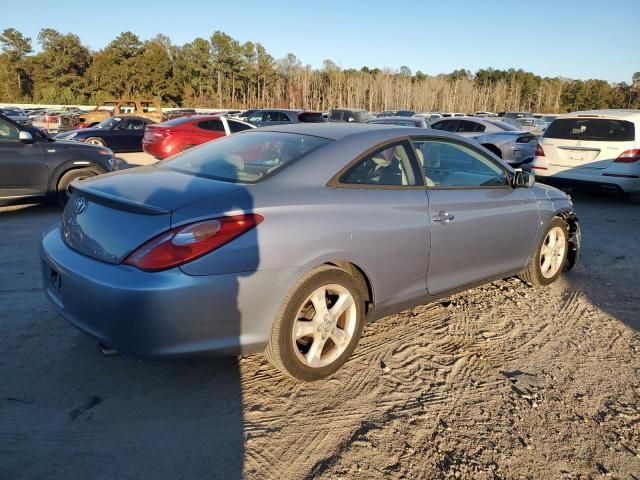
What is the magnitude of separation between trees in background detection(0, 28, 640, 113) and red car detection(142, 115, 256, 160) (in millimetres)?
53283

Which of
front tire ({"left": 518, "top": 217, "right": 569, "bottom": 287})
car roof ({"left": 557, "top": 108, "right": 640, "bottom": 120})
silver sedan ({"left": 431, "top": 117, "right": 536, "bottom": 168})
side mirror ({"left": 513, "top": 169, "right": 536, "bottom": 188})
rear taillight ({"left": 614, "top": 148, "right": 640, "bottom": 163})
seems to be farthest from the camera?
silver sedan ({"left": 431, "top": 117, "right": 536, "bottom": 168})

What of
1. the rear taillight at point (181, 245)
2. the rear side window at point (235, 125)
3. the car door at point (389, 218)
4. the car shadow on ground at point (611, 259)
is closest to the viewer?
the rear taillight at point (181, 245)

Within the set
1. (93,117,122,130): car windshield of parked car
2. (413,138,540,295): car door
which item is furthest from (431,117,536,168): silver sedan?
(93,117,122,130): car windshield of parked car

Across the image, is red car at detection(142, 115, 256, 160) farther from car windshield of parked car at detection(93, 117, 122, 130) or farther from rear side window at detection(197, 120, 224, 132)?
car windshield of parked car at detection(93, 117, 122, 130)

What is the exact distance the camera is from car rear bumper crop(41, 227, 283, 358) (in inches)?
98.6

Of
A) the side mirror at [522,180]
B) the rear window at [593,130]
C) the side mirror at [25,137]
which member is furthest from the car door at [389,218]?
the rear window at [593,130]

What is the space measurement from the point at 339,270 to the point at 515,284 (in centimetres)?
274

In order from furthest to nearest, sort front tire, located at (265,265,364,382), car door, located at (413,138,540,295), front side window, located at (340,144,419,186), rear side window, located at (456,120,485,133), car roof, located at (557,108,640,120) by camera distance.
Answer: rear side window, located at (456,120,485,133), car roof, located at (557,108,640,120), car door, located at (413,138,540,295), front side window, located at (340,144,419,186), front tire, located at (265,265,364,382)

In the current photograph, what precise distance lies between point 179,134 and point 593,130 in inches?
377

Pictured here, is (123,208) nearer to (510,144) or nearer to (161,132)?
(161,132)

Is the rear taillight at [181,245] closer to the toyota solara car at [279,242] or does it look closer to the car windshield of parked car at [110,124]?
the toyota solara car at [279,242]

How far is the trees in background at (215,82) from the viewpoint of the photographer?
225 ft

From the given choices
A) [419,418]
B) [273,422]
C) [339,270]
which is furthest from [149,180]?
[419,418]

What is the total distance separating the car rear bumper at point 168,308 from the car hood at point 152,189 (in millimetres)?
354
